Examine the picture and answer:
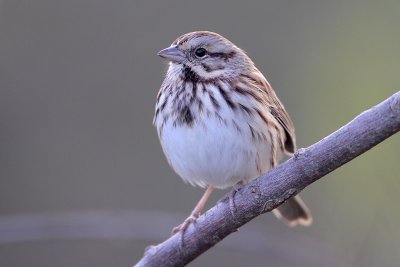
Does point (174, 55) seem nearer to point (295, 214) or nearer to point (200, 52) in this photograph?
point (200, 52)

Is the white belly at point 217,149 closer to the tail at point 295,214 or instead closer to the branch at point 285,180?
the branch at point 285,180

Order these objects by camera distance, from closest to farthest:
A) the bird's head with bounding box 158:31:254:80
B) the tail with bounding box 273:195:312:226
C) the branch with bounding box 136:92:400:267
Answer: the branch with bounding box 136:92:400:267, the bird's head with bounding box 158:31:254:80, the tail with bounding box 273:195:312:226

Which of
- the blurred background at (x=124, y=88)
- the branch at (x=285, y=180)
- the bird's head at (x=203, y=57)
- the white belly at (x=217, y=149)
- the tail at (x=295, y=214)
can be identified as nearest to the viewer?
the branch at (x=285, y=180)

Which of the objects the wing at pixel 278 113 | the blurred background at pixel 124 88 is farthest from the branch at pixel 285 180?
the blurred background at pixel 124 88

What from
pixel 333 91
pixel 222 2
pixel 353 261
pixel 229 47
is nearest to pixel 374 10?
pixel 333 91

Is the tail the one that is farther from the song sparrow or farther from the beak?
the beak

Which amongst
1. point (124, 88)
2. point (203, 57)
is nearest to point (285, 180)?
point (203, 57)

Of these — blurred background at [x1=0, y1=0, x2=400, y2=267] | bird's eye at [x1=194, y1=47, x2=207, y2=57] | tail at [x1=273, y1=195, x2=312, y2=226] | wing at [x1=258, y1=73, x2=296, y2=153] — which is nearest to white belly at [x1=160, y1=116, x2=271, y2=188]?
wing at [x1=258, y1=73, x2=296, y2=153]
